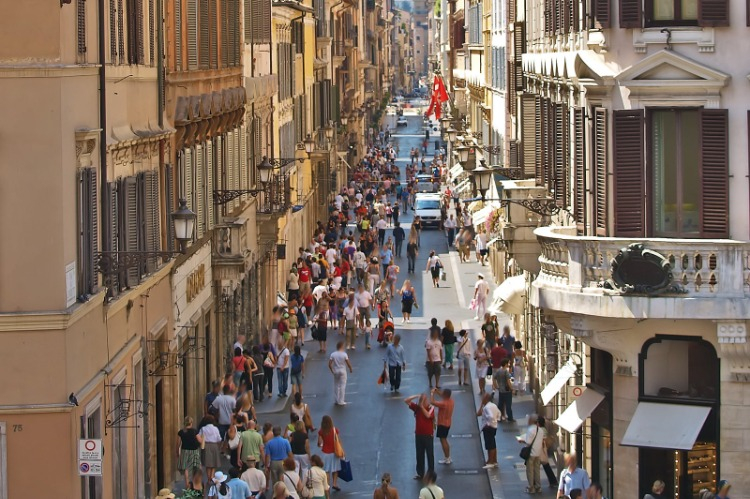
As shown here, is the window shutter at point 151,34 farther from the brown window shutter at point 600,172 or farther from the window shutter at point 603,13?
the window shutter at point 603,13

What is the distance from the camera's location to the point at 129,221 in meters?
24.0


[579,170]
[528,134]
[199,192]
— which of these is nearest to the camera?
[579,170]

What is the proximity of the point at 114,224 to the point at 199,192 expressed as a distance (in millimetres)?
9949

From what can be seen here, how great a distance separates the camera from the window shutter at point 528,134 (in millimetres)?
35281

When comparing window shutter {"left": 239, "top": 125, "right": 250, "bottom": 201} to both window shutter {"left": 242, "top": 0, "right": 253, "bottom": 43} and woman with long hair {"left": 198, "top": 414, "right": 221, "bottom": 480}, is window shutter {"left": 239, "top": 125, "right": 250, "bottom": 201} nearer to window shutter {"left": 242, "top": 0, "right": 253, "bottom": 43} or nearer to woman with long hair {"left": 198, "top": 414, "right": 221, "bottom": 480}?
window shutter {"left": 242, "top": 0, "right": 253, "bottom": 43}

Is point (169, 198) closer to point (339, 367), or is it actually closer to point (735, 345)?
point (339, 367)

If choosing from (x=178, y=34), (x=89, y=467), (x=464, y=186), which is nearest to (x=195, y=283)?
(x=178, y=34)

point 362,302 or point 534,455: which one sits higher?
point 362,302

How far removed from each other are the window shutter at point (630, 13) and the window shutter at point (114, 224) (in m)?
6.69

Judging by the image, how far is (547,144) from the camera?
30.2 m

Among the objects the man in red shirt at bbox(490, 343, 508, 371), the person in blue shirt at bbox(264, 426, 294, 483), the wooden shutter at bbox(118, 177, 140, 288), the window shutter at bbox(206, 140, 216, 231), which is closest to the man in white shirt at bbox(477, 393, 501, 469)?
the person in blue shirt at bbox(264, 426, 294, 483)

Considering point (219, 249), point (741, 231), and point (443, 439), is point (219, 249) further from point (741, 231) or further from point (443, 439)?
point (741, 231)

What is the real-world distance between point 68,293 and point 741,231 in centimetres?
798

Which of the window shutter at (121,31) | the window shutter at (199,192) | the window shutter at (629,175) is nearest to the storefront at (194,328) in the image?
the window shutter at (199,192)
